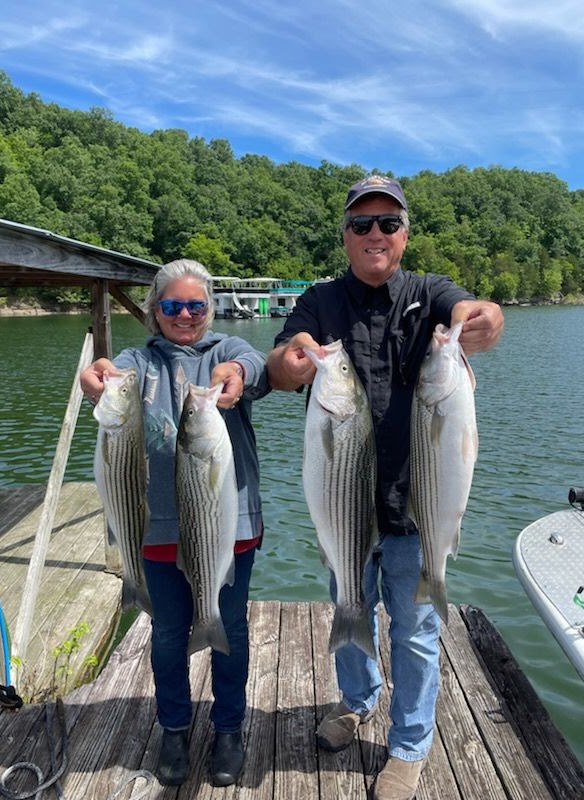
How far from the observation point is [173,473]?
9.15 feet

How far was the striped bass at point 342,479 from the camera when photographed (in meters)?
2.42

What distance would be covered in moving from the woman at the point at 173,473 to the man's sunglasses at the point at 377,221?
2.43ft

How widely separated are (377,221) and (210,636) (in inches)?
79.1

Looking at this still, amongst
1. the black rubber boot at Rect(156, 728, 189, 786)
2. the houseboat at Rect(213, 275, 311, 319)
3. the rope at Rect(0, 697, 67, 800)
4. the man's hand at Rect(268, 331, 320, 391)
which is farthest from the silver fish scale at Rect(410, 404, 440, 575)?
the houseboat at Rect(213, 275, 311, 319)

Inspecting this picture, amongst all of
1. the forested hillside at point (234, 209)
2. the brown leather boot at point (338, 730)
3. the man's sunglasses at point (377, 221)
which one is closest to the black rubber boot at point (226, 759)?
the brown leather boot at point (338, 730)

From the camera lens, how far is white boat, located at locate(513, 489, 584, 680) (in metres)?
3.50

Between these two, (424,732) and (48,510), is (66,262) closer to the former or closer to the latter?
(48,510)

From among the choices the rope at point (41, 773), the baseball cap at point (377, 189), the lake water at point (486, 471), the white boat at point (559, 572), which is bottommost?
the lake water at point (486, 471)

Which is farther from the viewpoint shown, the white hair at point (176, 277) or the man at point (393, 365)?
the white hair at point (176, 277)

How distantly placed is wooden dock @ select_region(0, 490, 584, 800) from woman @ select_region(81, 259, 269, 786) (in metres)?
0.25

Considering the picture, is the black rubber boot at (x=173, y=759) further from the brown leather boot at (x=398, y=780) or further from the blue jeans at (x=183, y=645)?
the brown leather boot at (x=398, y=780)

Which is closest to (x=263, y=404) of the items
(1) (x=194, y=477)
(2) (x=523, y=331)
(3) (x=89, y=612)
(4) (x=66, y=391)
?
(4) (x=66, y=391)

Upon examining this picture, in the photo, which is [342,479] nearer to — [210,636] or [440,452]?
[440,452]

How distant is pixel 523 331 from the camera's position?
4678cm
